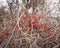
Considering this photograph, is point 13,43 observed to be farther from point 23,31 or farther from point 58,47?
point 58,47

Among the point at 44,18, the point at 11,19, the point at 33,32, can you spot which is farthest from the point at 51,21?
the point at 11,19

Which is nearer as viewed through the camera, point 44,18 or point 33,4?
point 44,18

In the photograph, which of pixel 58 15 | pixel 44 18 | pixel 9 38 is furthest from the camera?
pixel 58 15

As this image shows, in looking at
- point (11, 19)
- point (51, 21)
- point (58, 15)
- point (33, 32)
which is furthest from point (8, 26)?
point (58, 15)

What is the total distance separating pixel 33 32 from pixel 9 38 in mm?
528

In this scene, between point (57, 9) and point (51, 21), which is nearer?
point (51, 21)

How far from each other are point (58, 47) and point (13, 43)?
3.11 ft

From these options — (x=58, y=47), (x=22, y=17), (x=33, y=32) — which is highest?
(x=22, y=17)

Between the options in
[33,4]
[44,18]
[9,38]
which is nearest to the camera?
[9,38]

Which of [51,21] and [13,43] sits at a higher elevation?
[51,21]

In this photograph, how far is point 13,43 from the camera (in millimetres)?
4328

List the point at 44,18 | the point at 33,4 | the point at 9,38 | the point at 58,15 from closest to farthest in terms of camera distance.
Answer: the point at 9,38 < the point at 44,18 < the point at 58,15 < the point at 33,4

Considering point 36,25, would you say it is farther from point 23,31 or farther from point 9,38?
point 9,38

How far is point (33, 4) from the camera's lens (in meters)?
5.38
